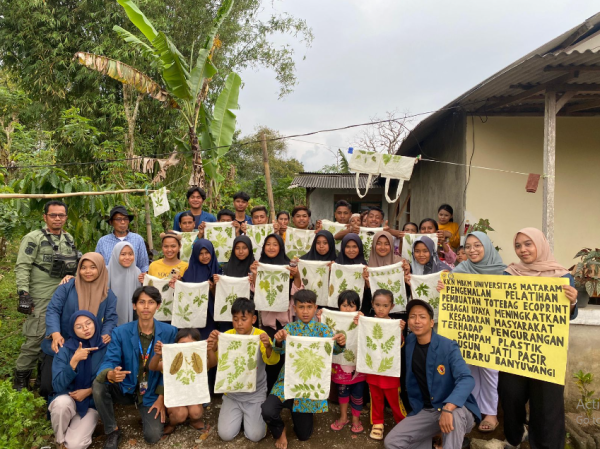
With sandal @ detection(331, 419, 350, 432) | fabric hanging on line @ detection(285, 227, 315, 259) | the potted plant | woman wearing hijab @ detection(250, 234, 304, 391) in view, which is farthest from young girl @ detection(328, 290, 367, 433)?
the potted plant

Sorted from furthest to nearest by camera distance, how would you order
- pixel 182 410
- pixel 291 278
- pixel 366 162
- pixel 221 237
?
pixel 366 162 < pixel 221 237 < pixel 291 278 < pixel 182 410

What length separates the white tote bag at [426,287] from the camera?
376cm

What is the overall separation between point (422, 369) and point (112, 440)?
8.71 feet

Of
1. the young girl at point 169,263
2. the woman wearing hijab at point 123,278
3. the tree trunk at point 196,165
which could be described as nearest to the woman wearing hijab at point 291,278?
the young girl at point 169,263

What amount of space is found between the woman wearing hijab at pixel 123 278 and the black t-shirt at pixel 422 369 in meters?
2.91

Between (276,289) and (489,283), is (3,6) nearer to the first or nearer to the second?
(276,289)

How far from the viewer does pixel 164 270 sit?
422 cm

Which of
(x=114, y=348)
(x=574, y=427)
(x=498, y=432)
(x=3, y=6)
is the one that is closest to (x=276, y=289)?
(x=114, y=348)

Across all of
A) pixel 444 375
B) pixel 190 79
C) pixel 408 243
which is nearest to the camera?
pixel 444 375

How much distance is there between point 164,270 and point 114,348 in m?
1.10

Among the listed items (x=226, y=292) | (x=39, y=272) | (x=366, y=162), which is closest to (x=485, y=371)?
(x=226, y=292)

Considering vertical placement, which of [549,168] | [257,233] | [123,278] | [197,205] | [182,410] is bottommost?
[182,410]

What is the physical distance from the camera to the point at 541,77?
14.5 ft

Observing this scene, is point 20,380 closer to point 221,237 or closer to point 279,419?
point 221,237
